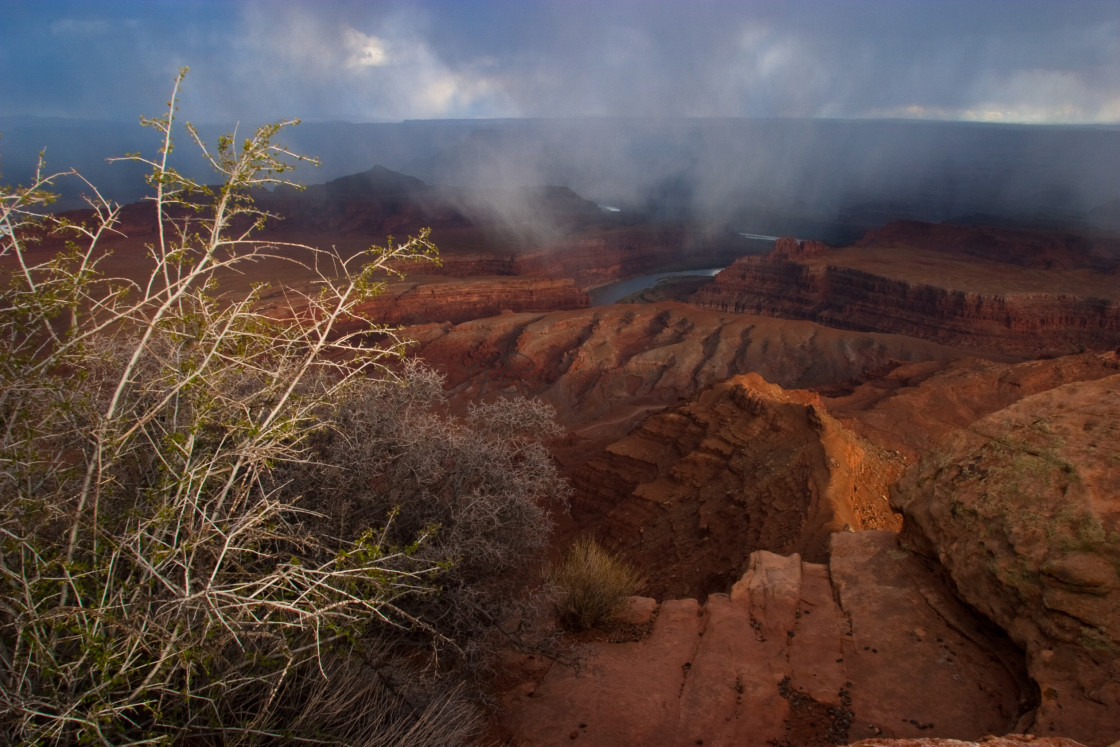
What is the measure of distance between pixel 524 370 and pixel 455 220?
50672 mm

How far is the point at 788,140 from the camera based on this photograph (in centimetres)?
14175

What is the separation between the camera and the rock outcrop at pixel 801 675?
4.75 m

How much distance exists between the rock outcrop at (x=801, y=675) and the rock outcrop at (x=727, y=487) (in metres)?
2.05

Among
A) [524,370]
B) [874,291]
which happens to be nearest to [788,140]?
[874,291]

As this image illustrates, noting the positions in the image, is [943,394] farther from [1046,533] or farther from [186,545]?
[186,545]

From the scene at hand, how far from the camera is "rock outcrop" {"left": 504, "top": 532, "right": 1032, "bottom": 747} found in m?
4.75

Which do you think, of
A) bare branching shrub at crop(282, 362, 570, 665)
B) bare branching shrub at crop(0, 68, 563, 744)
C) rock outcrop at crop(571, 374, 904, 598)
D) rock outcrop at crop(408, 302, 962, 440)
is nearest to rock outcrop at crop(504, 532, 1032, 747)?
bare branching shrub at crop(282, 362, 570, 665)

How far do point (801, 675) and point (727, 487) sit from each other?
7.14m

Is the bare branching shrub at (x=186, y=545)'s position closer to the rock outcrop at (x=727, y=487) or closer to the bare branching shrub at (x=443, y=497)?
the bare branching shrub at (x=443, y=497)

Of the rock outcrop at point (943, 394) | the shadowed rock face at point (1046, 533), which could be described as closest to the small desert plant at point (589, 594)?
the shadowed rock face at point (1046, 533)

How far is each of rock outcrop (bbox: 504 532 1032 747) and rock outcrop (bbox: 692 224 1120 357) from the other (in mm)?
36863

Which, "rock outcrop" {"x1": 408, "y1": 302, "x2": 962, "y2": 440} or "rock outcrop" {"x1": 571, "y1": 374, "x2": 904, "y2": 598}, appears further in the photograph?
"rock outcrop" {"x1": 408, "y1": 302, "x2": 962, "y2": 440}

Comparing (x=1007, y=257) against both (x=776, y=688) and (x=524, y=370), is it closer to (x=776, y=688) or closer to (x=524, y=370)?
(x=524, y=370)

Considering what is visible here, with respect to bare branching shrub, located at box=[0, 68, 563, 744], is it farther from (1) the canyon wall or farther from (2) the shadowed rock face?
(1) the canyon wall
